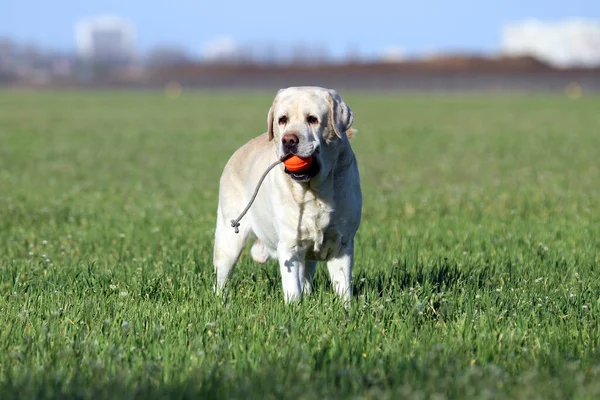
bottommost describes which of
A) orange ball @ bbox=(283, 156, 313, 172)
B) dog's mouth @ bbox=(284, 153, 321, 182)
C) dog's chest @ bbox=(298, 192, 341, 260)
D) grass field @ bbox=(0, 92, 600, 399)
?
grass field @ bbox=(0, 92, 600, 399)

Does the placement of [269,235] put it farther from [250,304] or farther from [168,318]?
[168,318]

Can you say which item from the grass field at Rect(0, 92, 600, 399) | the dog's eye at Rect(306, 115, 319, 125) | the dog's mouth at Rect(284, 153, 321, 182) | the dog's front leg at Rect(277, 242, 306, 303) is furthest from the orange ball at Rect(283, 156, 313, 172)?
the grass field at Rect(0, 92, 600, 399)

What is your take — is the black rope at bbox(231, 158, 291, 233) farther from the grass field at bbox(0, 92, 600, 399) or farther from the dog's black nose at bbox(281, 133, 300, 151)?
the grass field at bbox(0, 92, 600, 399)

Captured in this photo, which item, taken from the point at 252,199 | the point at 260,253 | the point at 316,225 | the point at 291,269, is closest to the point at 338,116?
the point at 316,225

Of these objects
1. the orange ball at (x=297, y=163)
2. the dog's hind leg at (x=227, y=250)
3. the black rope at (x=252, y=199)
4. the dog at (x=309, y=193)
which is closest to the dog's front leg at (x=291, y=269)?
the dog at (x=309, y=193)

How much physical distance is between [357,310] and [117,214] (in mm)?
6968

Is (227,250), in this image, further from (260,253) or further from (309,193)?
(309,193)

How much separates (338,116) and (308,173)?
1.44 ft

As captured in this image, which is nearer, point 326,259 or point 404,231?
point 326,259

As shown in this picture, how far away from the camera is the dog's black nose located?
223 inches

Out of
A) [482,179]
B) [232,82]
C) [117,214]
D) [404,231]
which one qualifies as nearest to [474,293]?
[404,231]

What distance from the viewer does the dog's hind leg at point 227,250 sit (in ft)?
23.2

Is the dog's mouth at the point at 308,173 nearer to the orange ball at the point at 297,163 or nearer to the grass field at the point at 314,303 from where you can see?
the orange ball at the point at 297,163

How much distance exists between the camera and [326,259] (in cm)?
638
